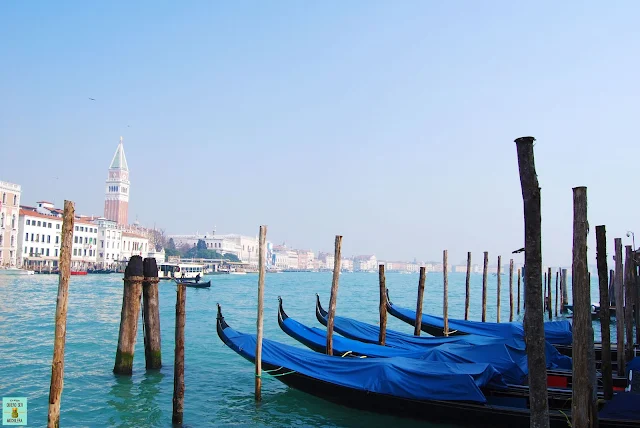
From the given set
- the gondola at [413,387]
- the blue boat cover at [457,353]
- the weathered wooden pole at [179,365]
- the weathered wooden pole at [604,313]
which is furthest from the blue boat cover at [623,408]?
the weathered wooden pole at [179,365]

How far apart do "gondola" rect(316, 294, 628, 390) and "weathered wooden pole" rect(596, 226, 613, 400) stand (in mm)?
611

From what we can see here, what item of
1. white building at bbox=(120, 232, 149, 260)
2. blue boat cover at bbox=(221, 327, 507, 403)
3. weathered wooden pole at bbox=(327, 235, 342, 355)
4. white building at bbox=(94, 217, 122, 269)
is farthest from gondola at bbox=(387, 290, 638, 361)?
white building at bbox=(120, 232, 149, 260)

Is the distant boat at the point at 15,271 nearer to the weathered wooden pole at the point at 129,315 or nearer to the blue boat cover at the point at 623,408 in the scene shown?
the weathered wooden pole at the point at 129,315

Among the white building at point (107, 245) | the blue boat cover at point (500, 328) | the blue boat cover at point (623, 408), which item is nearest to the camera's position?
the blue boat cover at point (623, 408)

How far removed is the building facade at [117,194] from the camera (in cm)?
8569

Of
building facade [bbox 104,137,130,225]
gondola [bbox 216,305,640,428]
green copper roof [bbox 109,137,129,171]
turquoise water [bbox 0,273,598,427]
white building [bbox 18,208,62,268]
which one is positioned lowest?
turquoise water [bbox 0,273,598,427]

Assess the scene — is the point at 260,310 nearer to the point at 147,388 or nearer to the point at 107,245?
the point at 147,388

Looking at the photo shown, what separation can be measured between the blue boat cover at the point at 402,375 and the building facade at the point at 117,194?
8366 centimetres

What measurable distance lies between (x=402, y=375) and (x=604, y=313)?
212cm

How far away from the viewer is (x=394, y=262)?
164 m

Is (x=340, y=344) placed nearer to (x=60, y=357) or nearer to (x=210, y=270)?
(x=60, y=357)

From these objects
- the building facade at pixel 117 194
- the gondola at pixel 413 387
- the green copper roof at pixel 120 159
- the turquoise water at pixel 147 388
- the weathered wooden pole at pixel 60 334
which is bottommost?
the turquoise water at pixel 147 388

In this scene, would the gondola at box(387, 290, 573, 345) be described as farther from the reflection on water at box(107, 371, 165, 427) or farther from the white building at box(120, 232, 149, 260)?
the white building at box(120, 232, 149, 260)

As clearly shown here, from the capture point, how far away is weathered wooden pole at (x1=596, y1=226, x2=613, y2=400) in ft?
16.9
